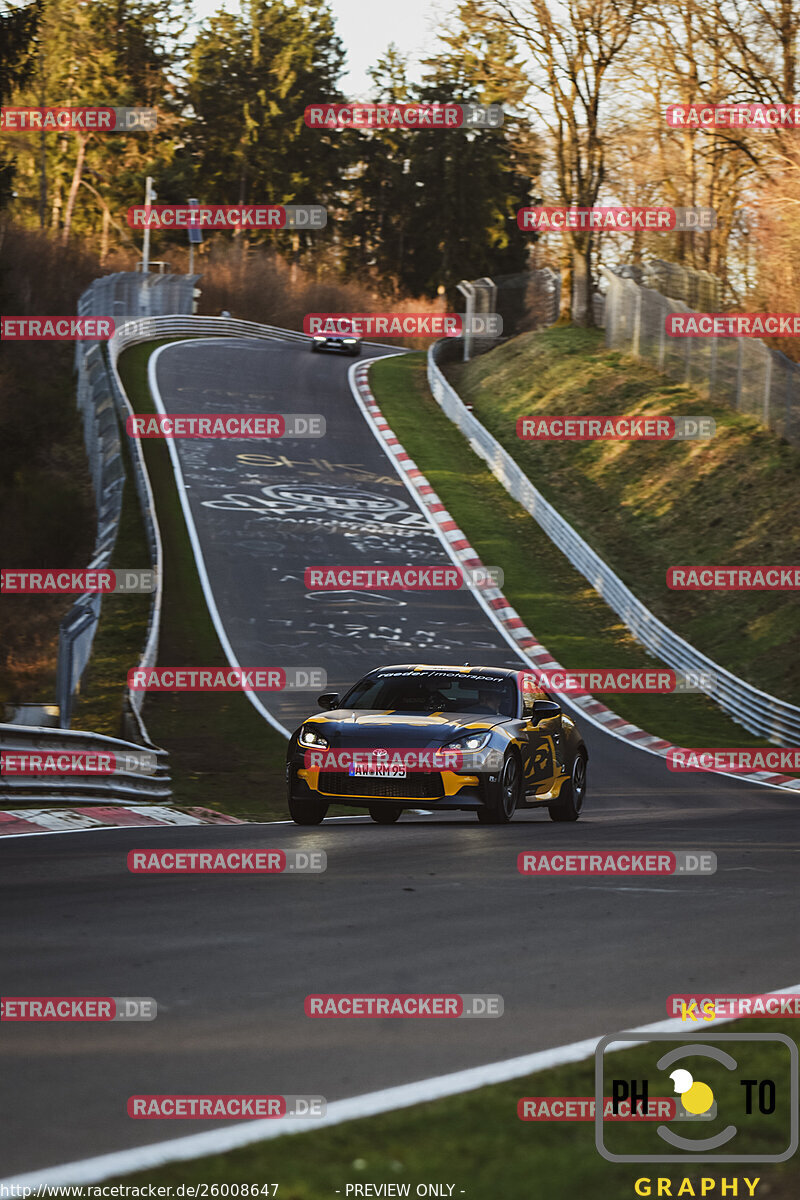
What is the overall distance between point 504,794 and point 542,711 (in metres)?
1.23

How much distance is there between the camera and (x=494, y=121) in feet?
169

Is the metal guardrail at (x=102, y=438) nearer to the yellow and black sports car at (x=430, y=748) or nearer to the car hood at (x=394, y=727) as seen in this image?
the yellow and black sports car at (x=430, y=748)

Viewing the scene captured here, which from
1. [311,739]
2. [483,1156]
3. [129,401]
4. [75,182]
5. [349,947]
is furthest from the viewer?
[75,182]

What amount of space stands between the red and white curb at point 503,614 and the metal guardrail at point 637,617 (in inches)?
86.5

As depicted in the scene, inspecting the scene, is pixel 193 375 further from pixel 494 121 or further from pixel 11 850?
pixel 11 850

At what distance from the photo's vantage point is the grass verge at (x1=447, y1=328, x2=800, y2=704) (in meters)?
29.5

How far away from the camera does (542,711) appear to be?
13.9 metres

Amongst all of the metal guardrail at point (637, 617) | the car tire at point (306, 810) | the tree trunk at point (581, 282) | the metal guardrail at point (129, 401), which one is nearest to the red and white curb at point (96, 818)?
the car tire at point (306, 810)

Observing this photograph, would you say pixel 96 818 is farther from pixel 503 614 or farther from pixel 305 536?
pixel 305 536

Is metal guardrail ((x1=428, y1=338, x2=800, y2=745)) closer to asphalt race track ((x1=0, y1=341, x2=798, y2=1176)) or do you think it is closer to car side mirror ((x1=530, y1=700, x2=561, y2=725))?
asphalt race track ((x1=0, y1=341, x2=798, y2=1176))

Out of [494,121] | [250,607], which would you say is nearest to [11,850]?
[250,607]

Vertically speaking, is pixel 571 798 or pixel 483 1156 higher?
pixel 483 1156

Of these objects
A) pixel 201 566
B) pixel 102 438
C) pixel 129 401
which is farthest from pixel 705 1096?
pixel 129 401

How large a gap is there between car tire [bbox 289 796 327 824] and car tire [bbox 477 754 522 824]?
1.37 metres
